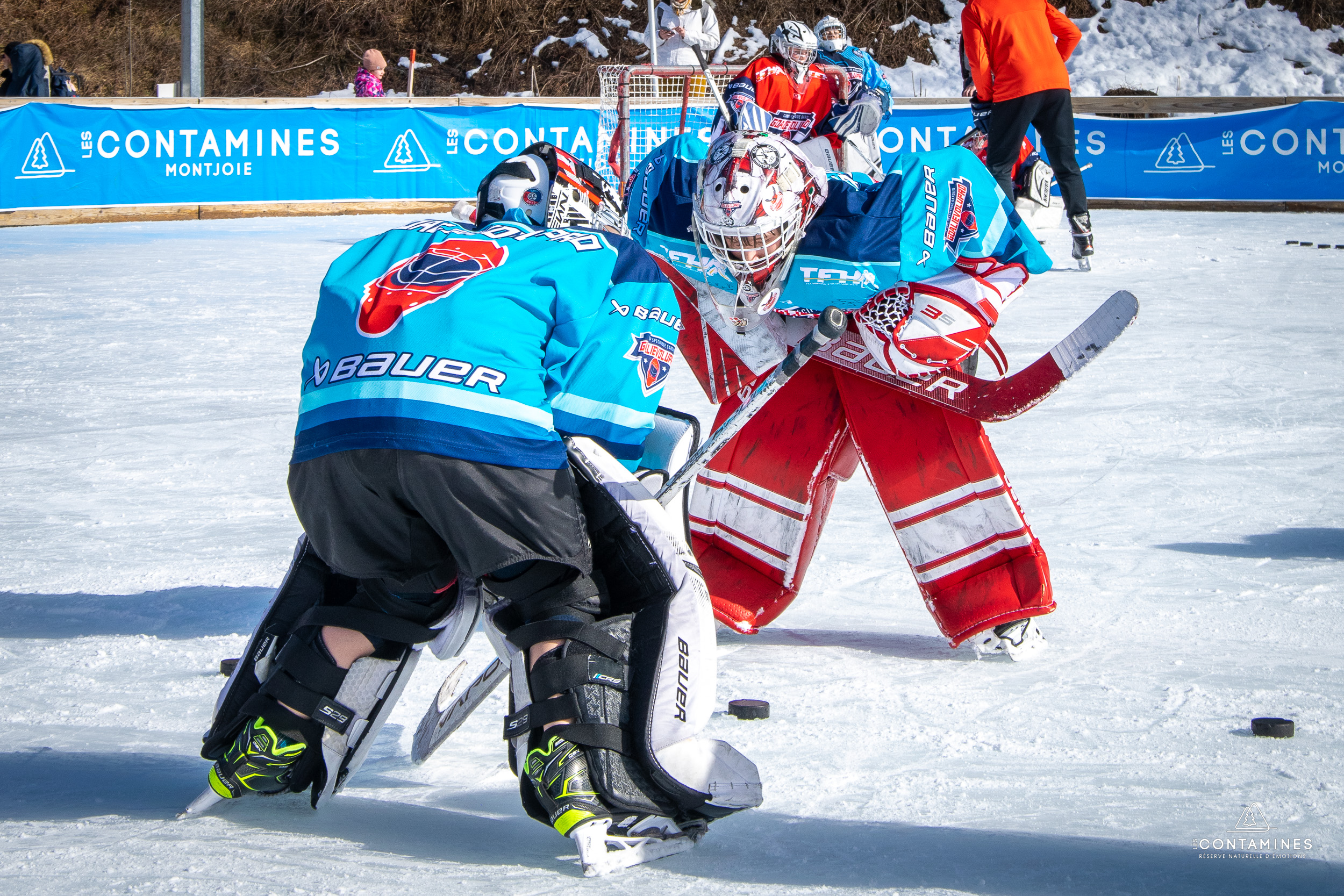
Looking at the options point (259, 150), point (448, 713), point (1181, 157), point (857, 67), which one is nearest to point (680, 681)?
point (448, 713)

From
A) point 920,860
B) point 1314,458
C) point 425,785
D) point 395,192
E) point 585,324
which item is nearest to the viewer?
point 920,860

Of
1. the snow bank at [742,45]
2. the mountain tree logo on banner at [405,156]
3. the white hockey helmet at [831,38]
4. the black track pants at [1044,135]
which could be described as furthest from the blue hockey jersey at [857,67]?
the snow bank at [742,45]

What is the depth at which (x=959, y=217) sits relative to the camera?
2465mm

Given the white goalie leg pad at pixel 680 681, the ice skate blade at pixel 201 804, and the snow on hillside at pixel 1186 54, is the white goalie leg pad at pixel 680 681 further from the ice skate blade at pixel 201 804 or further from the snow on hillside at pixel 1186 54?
the snow on hillside at pixel 1186 54

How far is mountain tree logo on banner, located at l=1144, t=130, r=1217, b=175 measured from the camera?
1146 centimetres

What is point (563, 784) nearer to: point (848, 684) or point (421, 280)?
point (421, 280)

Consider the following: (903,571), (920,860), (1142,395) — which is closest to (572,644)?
(920,860)

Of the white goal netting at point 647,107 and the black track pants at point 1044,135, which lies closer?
the black track pants at point 1044,135

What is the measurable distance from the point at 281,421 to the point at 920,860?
3.22m

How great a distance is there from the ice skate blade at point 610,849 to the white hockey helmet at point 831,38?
4.93 metres

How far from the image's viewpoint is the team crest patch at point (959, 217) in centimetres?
244

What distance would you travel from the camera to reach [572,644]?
5.72ft

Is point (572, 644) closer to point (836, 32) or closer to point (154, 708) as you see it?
point (154, 708)

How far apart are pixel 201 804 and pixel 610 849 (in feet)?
1.98
